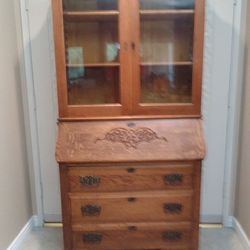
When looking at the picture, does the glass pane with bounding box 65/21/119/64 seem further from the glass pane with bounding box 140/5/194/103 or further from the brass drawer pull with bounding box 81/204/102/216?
the brass drawer pull with bounding box 81/204/102/216

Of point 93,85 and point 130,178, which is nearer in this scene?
point 130,178

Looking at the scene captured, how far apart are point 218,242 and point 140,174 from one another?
876mm

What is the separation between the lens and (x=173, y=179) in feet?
6.64

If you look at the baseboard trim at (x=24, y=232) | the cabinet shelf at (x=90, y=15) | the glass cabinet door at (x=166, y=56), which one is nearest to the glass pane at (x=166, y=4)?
the glass cabinet door at (x=166, y=56)

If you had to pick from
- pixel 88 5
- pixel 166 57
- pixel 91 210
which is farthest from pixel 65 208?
pixel 88 5

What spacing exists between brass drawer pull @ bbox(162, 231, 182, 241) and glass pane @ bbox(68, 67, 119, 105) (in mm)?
891

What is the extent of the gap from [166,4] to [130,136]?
32.6 inches

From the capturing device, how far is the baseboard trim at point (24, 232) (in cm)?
229

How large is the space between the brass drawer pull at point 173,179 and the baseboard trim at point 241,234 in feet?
2.32

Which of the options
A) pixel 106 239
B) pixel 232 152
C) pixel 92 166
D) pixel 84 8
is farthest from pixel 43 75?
pixel 232 152

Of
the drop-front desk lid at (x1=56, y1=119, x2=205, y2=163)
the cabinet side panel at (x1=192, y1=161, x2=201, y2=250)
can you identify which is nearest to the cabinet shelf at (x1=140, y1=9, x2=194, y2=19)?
the drop-front desk lid at (x1=56, y1=119, x2=205, y2=163)

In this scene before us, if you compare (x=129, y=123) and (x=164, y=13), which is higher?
(x=164, y=13)

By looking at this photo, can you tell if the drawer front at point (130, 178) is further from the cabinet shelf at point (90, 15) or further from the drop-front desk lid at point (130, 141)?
the cabinet shelf at point (90, 15)

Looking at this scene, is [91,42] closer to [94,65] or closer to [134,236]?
[94,65]
